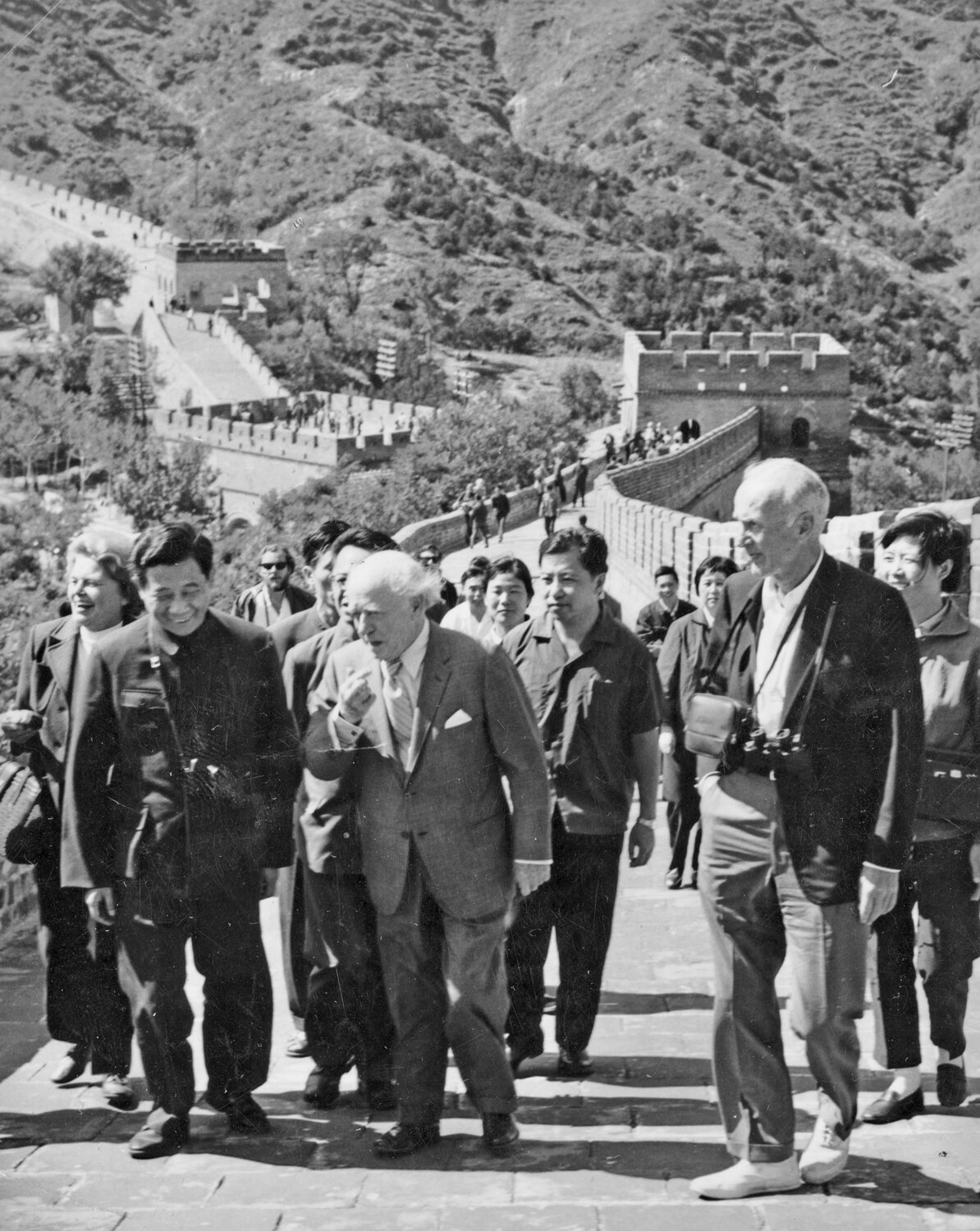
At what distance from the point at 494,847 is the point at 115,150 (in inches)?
4855

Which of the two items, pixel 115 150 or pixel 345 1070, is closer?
pixel 345 1070

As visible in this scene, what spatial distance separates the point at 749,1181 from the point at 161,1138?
1.21 metres

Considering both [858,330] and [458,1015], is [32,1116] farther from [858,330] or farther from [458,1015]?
[858,330]

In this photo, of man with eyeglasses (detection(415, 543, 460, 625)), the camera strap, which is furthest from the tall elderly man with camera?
man with eyeglasses (detection(415, 543, 460, 625))

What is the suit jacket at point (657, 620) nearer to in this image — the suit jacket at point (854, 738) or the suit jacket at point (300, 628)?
the suit jacket at point (300, 628)

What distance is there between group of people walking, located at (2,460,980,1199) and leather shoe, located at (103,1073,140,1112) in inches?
0.4

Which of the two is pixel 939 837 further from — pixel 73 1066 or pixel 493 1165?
pixel 73 1066

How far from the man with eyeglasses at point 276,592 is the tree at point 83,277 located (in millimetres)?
71916

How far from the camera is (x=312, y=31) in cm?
13350

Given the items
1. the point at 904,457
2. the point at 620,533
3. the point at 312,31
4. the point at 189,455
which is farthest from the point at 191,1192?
the point at 312,31

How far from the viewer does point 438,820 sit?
4.03m

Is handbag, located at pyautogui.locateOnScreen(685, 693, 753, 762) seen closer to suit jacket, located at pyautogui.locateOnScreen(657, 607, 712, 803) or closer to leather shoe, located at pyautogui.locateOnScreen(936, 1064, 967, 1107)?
leather shoe, located at pyautogui.locateOnScreen(936, 1064, 967, 1107)

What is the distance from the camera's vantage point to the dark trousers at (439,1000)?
13.1ft

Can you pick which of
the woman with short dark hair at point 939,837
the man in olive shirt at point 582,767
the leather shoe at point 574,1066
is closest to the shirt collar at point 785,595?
the woman with short dark hair at point 939,837
